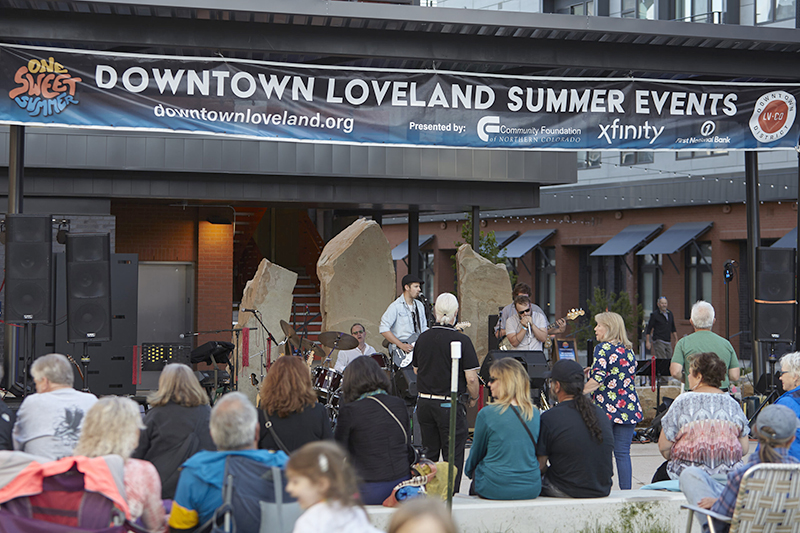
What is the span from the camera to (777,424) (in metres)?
4.32

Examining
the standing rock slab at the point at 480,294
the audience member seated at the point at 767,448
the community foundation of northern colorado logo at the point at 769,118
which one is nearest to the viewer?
the audience member seated at the point at 767,448

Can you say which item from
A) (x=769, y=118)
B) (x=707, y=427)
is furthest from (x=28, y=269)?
(x=769, y=118)

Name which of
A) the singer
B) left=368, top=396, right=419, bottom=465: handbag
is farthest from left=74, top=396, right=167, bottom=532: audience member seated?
the singer

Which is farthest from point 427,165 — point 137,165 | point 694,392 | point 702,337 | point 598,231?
point 598,231

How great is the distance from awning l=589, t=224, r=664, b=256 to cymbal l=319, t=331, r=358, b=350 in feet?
58.9

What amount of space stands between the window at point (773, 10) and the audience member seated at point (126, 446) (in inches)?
915

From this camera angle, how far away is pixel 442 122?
8.23 meters

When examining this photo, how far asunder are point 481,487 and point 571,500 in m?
0.57

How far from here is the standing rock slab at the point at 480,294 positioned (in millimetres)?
13461

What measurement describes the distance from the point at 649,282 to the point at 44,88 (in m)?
23.8

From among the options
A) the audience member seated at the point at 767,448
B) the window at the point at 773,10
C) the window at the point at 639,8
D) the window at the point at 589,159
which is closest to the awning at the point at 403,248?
the window at the point at 589,159

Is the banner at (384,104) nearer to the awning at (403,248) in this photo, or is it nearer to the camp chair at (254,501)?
the camp chair at (254,501)

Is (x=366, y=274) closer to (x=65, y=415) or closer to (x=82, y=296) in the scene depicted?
(x=82, y=296)

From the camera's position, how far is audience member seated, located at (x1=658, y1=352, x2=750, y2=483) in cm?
545
